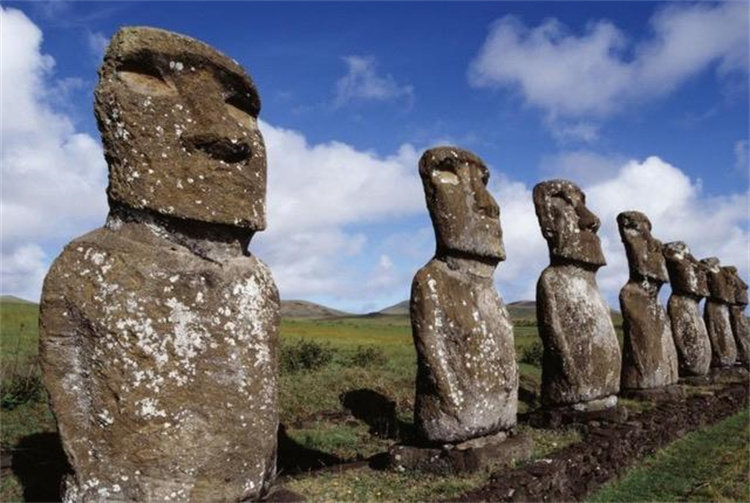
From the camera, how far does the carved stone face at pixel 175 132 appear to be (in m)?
4.51

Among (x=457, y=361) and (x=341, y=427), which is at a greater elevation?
(x=457, y=361)

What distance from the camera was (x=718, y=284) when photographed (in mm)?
20203

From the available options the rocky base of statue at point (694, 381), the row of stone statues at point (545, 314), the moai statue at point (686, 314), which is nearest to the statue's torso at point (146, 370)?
the row of stone statues at point (545, 314)

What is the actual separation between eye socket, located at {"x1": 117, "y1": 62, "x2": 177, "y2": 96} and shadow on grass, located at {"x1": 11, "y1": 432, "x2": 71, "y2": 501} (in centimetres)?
461

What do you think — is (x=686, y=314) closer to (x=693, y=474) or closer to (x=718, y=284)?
(x=718, y=284)

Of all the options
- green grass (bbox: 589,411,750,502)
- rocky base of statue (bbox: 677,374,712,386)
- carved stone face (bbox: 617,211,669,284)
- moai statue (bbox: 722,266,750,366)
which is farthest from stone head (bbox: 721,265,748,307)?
green grass (bbox: 589,411,750,502)

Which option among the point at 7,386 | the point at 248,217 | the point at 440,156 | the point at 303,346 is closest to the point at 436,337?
the point at 440,156

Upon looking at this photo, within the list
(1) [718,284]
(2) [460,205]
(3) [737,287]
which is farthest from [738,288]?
(2) [460,205]

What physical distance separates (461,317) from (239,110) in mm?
3890

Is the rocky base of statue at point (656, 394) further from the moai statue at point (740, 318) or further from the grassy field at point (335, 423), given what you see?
the moai statue at point (740, 318)

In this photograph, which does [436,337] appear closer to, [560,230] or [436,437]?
[436,437]

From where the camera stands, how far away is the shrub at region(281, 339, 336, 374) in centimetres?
1722

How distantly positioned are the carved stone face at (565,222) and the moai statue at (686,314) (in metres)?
6.90

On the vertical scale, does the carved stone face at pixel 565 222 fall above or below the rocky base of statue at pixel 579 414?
above
